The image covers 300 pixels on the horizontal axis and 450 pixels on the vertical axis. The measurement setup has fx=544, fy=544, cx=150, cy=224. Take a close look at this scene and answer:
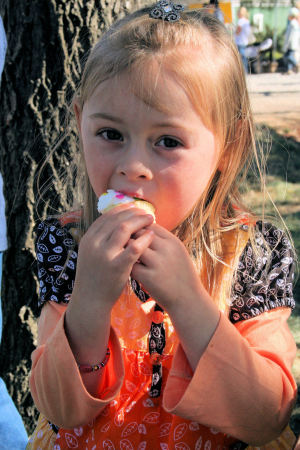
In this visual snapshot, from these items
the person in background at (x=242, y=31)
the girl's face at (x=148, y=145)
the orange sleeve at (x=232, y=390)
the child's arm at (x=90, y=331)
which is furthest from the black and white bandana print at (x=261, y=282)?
the person in background at (x=242, y=31)

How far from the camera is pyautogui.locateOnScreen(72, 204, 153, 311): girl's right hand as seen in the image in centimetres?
140

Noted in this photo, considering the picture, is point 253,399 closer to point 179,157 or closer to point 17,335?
point 179,157

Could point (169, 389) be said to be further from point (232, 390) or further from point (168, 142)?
point (168, 142)

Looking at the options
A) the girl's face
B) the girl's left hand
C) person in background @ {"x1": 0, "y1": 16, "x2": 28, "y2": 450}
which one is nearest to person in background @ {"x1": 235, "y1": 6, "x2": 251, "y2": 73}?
person in background @ {"x1": 0, "y1": 16, "x2": 28, "y2": 450}

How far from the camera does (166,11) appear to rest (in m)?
1.68

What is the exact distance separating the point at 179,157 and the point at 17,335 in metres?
1.62

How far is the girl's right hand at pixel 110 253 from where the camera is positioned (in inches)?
55.0

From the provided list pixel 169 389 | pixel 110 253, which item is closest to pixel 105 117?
pixel 110 253

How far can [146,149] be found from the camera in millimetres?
1519

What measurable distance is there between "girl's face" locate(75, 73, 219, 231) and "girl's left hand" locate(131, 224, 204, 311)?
14 centimetres

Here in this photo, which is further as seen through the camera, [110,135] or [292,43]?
[292,43]

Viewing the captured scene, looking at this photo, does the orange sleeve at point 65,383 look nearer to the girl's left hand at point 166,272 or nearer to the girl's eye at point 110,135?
the girl's left hand at point 166,272

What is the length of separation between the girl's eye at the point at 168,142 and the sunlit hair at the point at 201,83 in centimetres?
9

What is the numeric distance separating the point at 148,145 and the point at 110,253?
0.34 meters
